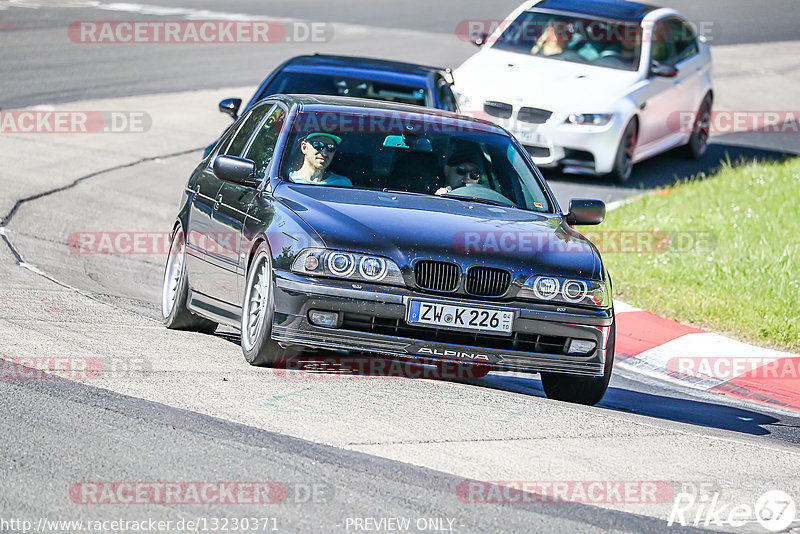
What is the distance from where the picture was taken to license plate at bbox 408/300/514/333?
271 inches

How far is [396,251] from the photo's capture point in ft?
22.8

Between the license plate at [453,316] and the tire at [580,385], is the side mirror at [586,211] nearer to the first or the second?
the tire at [580,385]

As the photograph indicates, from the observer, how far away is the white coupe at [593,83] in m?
15.3

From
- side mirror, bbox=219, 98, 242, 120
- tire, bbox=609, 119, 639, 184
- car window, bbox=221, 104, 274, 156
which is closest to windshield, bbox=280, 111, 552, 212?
car window, bbox=221, 104, 274, 156

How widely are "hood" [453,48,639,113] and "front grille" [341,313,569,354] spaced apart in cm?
849

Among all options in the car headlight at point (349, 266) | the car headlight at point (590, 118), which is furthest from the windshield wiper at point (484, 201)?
the car headlight at point (590, 118)

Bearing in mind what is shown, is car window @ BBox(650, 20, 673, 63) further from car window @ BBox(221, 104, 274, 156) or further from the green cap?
the green cap

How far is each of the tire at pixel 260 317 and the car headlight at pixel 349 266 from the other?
0.24 m

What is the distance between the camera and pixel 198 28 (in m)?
26.9

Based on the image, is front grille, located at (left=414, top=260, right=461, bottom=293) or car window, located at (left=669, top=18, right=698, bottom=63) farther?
car window, located at (left=669, top=18, right=698, bottom=63)

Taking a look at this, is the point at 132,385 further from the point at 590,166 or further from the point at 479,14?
the point at 479,14

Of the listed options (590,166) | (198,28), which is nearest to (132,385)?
(590,166)

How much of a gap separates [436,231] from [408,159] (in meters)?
1.06

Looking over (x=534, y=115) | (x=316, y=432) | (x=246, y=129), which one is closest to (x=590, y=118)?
(x=534, y=115)
